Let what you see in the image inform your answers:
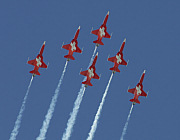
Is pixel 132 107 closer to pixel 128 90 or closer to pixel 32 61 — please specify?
pixel 128 90

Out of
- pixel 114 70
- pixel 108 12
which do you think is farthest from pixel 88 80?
pixel 108 12

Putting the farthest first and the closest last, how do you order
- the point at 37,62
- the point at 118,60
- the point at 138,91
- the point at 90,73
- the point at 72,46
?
the point at 118,60 → the point at 72,46 → the point at 138,91 → the point at 37,62 → the point at 90,73

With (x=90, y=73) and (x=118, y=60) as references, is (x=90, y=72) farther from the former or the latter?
(x=118, y=60)

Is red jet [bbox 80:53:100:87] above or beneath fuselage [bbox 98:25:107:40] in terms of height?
beneath

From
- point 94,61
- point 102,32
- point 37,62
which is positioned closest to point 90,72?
point 94,61

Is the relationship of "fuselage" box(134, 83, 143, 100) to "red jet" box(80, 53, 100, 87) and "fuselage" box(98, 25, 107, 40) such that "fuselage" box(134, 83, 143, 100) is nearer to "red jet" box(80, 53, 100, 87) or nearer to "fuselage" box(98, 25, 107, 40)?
"red jet" box(80, 53, 100, 87)

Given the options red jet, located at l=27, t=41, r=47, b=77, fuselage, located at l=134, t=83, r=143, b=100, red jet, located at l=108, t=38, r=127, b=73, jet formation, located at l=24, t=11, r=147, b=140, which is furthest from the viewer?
red jet, located at l=108, t=38, r=127, b=73

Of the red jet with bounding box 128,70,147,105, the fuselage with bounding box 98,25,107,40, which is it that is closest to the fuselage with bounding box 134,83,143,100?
the red jet with bounding box 128,70,147,105

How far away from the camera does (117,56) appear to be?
166125 mm

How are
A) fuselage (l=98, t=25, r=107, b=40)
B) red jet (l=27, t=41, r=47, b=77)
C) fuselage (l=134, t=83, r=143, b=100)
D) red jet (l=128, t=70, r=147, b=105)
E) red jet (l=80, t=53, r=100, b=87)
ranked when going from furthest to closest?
fuselage (l=98, t=25, r=107, b=40)
fuselage (l=134, t=83, r=143, b=100)
red jet (l=128, t=70, r=147, b=105)
red jet (l=27, t=41, r=47, b=77)
red jet (l=80, t=53, r=100, b=87)

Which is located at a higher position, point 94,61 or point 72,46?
point 72,46

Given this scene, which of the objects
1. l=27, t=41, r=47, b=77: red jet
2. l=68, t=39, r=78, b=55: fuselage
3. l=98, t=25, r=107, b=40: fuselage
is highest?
l=98, t=25, r=107, b=40: fuselage

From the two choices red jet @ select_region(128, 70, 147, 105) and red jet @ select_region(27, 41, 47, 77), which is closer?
red jet @ select_region(27, 41, 47, 77)

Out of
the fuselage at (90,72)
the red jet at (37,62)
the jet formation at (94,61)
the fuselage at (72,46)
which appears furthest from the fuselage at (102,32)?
the red jet at (37,62)
